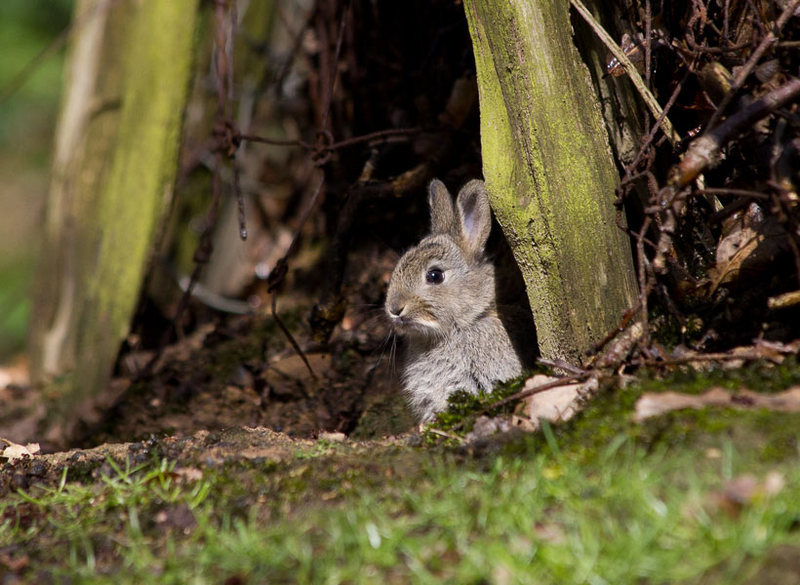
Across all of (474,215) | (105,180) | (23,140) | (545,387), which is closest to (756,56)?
(545,387)

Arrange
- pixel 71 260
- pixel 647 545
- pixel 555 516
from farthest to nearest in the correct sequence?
pixel 71 260
pixel 555 516
pixel 647 545

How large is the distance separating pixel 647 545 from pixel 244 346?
174 inches

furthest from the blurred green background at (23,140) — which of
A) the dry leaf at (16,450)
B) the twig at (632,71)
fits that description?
the twig at (632,71)

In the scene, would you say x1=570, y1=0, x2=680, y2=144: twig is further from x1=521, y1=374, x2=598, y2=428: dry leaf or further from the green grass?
the green grass

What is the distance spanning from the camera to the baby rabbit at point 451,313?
4828 mm

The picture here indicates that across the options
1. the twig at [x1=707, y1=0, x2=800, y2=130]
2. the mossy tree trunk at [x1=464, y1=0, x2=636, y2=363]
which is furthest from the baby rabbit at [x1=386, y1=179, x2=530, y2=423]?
the twig at [x1=707, y1=0, x2=800, y2=130]

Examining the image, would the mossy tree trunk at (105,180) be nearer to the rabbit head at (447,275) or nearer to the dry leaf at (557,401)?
the rabbit head at (447,275)

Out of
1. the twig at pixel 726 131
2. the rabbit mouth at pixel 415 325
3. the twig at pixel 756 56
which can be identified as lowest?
the rabbit mouth at pixel 415 325

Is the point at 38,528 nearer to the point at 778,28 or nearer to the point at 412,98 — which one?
the point at 778,28

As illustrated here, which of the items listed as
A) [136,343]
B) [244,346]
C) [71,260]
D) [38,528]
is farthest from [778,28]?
[71,260]

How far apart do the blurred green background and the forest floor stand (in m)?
6.16

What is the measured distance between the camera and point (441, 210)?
5359 mm

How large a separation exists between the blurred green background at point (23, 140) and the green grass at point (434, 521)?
6.39m

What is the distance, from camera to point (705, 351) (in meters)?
3.63
